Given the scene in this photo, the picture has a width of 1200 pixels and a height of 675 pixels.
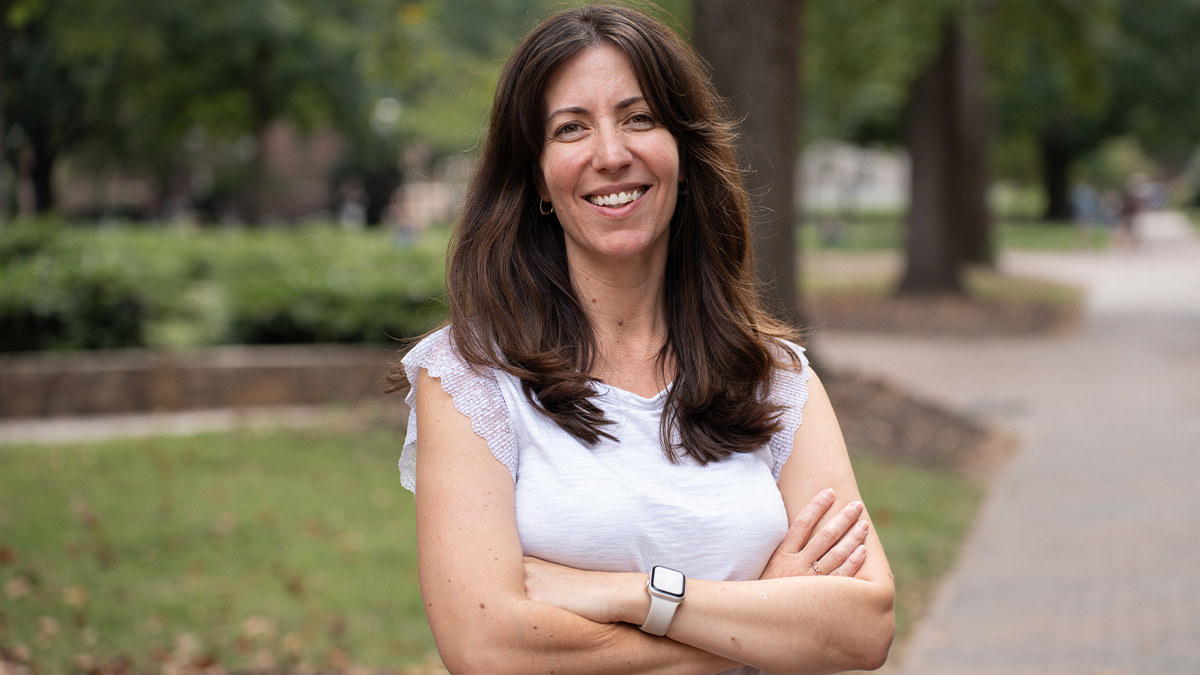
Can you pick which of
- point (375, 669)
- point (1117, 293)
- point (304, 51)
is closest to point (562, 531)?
point (375, 669)

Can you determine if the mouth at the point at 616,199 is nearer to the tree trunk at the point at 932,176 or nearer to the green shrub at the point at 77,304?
the green shrub at the point at 77,304

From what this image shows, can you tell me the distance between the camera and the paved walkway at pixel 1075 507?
554 centimetres

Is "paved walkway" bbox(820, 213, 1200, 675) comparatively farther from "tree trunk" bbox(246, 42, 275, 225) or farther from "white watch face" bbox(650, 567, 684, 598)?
"tree trunk" bbox(246, 42, 275, 225)

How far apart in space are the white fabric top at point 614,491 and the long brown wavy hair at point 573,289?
3 cm

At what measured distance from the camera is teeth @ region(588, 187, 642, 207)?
2.37 meters

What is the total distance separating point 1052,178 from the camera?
53.6 meters

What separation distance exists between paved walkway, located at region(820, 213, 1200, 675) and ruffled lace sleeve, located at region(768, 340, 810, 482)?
10.2ft

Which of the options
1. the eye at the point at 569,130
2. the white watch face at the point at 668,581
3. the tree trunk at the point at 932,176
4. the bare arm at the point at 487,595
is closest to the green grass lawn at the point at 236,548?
the bare arm at the point at 487,595

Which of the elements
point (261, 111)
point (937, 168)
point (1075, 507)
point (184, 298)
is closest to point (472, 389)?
point (1075, 507)

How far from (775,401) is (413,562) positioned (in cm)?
434

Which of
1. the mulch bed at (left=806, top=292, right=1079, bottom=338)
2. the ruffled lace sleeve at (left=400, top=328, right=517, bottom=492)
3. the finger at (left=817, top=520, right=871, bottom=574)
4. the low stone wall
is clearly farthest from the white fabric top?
the mulch bed at (left=806, top=292, right=1079, bottom=338)

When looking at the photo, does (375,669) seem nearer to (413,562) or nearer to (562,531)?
(413,562)

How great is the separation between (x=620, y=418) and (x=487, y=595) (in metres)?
0.40

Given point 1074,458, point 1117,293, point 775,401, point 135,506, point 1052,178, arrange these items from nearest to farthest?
point 775,401
point 135,506
point 1074,458
point 1117,293
point 1052,178
